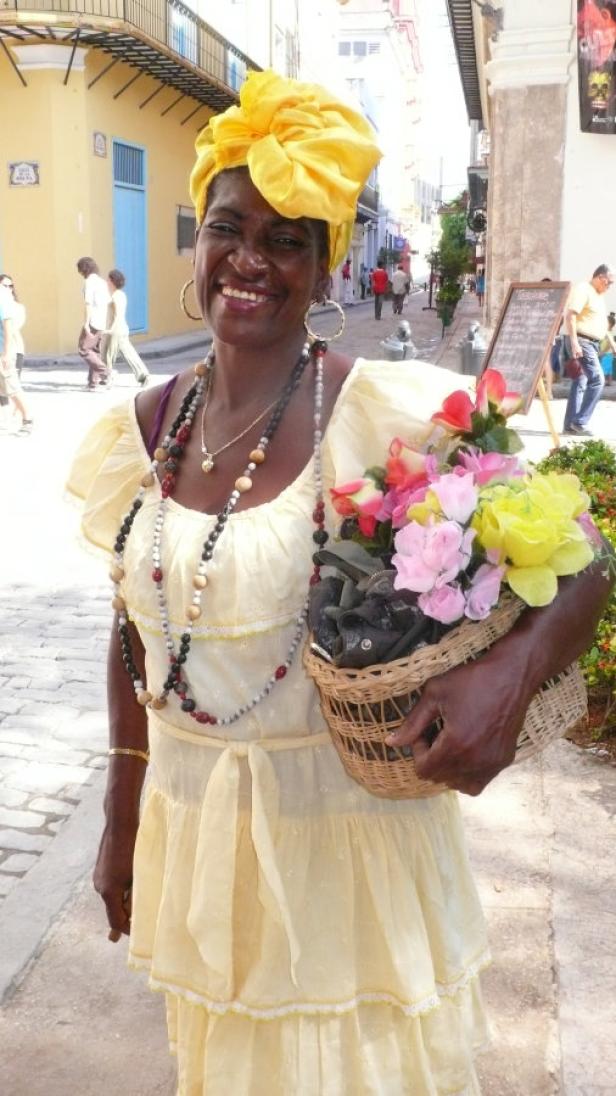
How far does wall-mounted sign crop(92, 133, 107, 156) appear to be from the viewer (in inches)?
813

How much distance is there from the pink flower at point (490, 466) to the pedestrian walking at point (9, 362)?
427 inches

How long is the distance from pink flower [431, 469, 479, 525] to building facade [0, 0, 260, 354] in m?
19.6

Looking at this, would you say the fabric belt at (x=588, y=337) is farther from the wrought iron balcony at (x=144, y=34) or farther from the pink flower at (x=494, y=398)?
the pink flower at (x=494, y=398)

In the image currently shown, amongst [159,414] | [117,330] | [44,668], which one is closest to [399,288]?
[117,330]

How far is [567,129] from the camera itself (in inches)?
565

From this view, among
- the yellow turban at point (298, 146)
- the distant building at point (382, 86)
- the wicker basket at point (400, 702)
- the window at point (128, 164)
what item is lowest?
the wicker basket at point (400, 702)

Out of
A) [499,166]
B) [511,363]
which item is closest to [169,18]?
[499,166]

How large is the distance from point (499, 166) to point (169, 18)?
11.9 metres

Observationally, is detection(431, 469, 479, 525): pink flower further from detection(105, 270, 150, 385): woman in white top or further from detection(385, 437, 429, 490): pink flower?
detection(105, 270, 150, 385): woman in white top

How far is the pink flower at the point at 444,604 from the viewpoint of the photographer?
1399 mm

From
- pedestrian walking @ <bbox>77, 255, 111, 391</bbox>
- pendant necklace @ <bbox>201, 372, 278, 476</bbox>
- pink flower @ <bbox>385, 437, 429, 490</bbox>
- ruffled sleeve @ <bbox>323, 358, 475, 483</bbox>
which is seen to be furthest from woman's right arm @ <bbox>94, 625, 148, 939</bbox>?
pedestrian walking @ <bbox>77, 255, 111, 391</bbox>

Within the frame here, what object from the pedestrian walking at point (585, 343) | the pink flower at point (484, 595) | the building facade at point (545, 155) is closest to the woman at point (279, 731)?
the pink flower at point (484, 595)

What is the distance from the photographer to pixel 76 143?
20.1 metres

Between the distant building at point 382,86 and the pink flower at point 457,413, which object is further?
the distant building at point 382,86
